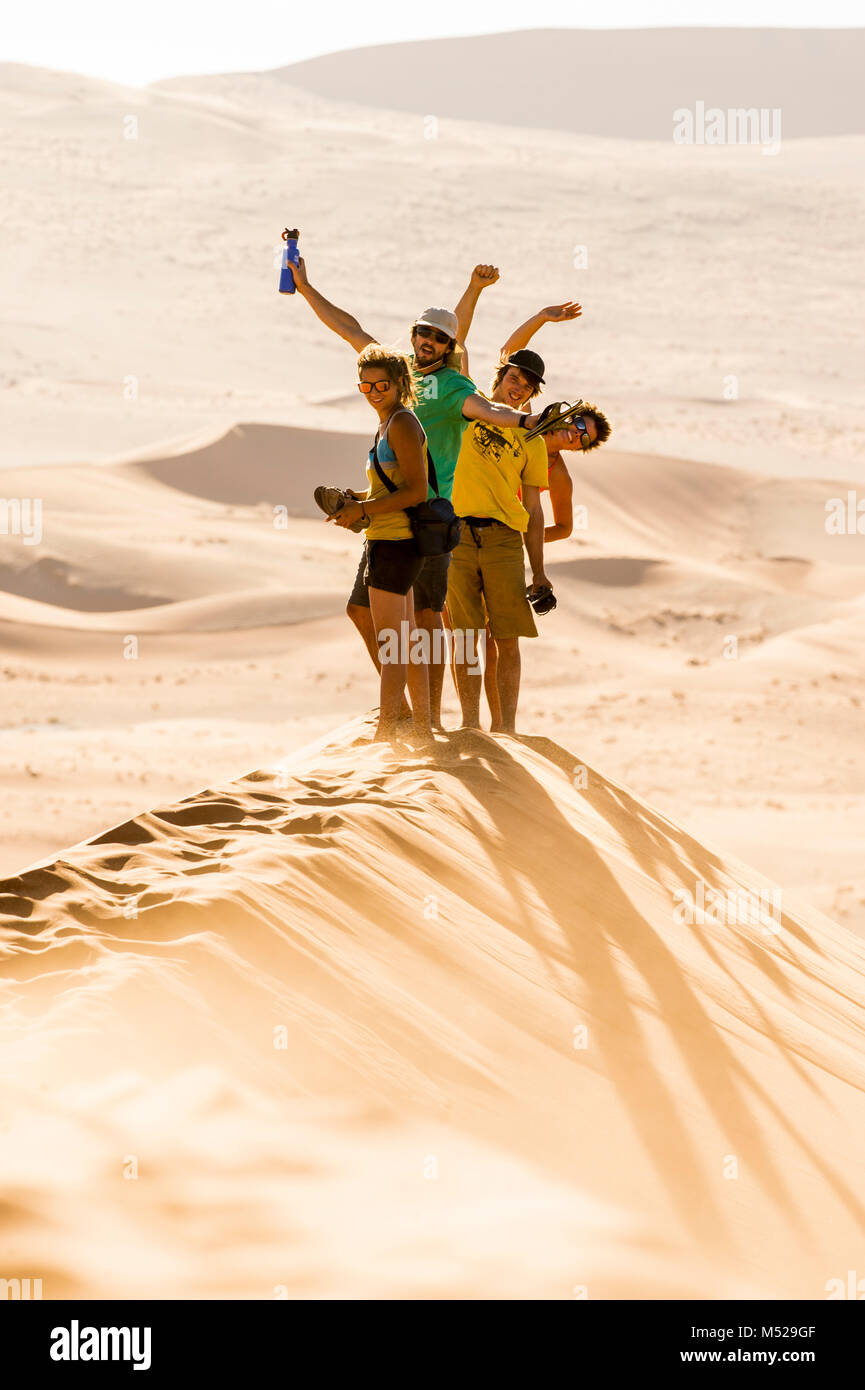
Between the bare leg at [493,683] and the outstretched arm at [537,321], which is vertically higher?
the outstretched arm at [537,321]

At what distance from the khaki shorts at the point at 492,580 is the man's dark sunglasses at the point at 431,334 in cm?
85

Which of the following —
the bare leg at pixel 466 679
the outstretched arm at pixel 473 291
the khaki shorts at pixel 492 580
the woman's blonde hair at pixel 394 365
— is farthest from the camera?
the outstretched arm at pixel 473 291

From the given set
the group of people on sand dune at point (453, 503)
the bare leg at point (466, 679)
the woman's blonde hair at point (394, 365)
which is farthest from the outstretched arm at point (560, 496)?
the woman's blonde hair at point (394, 365)

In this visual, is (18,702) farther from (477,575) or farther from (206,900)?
(206,900)

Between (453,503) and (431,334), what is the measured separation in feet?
2.59

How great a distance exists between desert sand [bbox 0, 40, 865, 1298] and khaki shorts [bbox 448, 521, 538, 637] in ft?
2.04

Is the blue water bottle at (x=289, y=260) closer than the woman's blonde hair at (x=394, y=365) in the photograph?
No

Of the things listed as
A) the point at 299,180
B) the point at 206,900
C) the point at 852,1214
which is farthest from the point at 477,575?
the point at 299,180

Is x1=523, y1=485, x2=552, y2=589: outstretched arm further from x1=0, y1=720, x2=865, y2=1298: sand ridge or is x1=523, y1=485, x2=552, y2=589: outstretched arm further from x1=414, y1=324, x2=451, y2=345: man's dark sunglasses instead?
x1=0, y1=720, x2=865, y2=1298: sand ridge

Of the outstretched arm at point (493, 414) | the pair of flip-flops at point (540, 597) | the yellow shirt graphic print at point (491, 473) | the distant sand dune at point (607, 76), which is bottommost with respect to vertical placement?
the pair of flip-flops at point (540, 597)

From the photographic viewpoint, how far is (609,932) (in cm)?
544

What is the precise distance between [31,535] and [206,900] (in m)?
16.4

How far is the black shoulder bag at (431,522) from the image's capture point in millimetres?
5918

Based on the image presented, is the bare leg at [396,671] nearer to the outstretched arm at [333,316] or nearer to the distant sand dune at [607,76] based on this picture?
the outstretched arm at [333,316]
